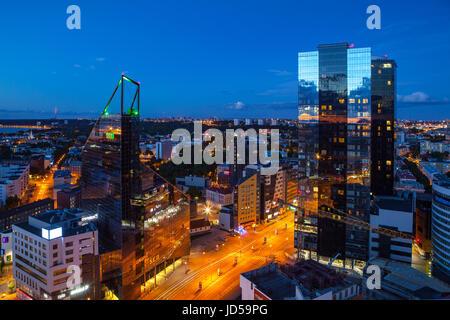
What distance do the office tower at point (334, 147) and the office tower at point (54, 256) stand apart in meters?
7.76

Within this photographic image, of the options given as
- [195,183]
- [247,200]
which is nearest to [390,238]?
[247,200]

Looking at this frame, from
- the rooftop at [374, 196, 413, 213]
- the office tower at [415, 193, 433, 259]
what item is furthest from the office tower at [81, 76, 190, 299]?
the office tower at [415, 193, 433, 259]

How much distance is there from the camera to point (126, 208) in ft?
33.0

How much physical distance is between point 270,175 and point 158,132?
50314 mm

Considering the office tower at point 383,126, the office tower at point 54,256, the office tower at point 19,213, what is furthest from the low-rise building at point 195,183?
the office tower at point 54,256

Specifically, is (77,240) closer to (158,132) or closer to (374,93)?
(374,93)

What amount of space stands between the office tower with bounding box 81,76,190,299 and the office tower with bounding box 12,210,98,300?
485 millimetres

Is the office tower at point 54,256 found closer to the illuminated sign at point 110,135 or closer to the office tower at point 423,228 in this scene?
the illuminated sign at point 110,135

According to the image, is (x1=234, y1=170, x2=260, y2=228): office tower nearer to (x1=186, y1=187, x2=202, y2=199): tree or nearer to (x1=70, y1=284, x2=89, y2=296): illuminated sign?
(x1=186, y1=187, x2=202, y2=199): tree

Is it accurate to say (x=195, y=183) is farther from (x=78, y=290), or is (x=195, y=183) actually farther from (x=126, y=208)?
(x=78, y=290)

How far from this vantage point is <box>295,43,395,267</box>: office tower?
11.9 m

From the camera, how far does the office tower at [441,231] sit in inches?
420

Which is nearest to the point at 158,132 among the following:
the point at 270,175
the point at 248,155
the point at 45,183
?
the point at 45,183

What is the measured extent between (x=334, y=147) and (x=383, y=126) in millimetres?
8460
